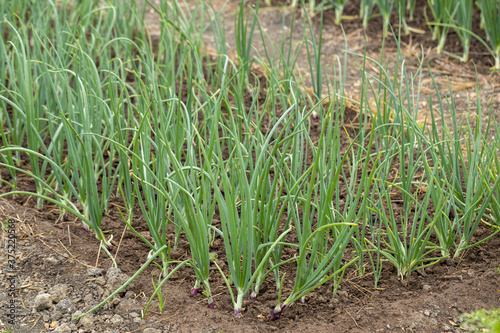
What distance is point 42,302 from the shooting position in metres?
1.72

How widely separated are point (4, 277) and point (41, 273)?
0.12 metres

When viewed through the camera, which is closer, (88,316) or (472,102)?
(88,316)

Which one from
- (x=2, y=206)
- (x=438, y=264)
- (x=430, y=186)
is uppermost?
(x=430, y=186)

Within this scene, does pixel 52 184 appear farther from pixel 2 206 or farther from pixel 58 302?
Answer: pixel 58 302

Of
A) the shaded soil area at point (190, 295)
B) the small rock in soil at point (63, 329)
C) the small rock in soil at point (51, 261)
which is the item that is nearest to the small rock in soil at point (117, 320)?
the shaded soil area at point (190, 295)

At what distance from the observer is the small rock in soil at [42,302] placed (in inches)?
67.8

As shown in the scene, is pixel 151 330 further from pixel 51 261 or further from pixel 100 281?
pixel 51 261

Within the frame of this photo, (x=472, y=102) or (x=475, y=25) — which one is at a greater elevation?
(x=475, y=25)

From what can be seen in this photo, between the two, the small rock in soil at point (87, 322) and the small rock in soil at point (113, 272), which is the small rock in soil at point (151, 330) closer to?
the small rock in soil at point (87, 322)

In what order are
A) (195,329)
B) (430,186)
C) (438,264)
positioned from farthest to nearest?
(438,264), (430,186), (195,329)

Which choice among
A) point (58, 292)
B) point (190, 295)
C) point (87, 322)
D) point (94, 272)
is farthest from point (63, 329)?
point (190, 295)

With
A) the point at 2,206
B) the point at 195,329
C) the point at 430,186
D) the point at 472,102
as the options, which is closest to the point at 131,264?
the point at 195,329

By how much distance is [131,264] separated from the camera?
202 centimetres

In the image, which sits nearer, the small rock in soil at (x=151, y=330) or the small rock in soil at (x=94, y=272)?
the small rock in soil at (x=151, y=330)
